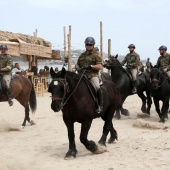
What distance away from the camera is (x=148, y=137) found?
907 cm

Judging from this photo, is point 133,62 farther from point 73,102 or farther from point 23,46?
point 23,46

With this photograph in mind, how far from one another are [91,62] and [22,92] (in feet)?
15.6

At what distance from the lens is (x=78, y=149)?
8141mm

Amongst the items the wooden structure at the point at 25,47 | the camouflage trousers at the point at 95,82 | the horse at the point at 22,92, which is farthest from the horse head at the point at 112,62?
the wooden structure at the point at 25,47

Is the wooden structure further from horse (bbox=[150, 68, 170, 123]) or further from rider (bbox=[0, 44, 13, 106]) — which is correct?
horse (bbox=[150, 68, 170, 123])

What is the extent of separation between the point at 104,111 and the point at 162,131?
9.09 feet

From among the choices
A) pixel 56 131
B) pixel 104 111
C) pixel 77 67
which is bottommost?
pixel 56 131

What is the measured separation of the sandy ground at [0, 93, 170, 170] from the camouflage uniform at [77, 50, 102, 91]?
1631 millimetres

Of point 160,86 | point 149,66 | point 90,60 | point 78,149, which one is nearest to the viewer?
point 90,60

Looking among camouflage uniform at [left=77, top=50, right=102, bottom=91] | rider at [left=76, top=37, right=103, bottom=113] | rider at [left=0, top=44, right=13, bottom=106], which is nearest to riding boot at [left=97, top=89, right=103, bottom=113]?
rider at [left=76, top=37, right=103, bottom=113]

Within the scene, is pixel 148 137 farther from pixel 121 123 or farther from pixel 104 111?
pixel 121 123

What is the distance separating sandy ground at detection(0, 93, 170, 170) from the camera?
6.64 meters

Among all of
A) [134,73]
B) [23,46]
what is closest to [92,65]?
[134,73]

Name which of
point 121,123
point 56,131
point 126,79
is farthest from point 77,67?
point 126,79
